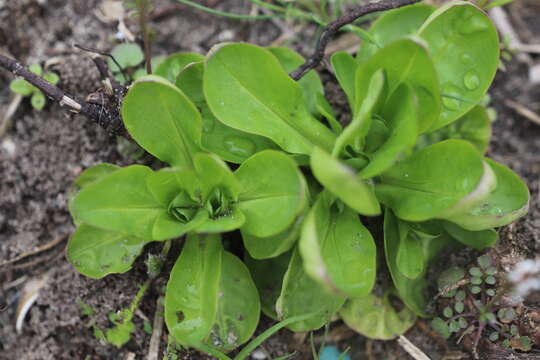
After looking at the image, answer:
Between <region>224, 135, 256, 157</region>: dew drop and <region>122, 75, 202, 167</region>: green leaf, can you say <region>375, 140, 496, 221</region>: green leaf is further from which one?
<region>122, 75, 202, 167</region>: green leaf

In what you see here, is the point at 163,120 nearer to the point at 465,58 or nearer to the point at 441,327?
the point at 465,58

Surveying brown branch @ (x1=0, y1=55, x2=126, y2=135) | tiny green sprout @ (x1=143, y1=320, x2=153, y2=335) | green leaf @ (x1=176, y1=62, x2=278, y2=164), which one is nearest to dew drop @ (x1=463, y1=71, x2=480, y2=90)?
green leaf @ (x1=176, y1=62, x2=278, y2=164)

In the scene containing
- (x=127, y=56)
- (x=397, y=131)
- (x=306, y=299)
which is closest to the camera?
(x=397, y=131)

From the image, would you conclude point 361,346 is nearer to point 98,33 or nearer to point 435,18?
point 435,18

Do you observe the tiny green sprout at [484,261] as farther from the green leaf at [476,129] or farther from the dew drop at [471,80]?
the dew drop at [471,80]

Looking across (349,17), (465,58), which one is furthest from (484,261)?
(349,17)

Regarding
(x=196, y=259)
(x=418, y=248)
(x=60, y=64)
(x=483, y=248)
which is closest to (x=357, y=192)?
(x=418, y=248)

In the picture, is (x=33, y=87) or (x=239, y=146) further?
(x=33, y=87)
